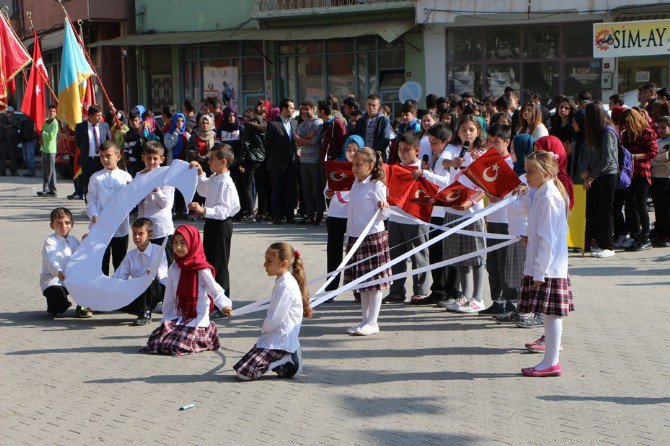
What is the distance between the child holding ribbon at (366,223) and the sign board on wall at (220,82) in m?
24.4

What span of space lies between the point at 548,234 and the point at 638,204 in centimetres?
636

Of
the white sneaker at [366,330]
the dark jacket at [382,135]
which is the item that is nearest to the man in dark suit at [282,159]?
the dark jacket at [382,135]

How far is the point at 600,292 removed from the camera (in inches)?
421

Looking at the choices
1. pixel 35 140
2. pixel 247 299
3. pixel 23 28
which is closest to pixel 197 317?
pixel 247 299

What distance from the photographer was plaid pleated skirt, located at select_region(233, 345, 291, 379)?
24.6 feet

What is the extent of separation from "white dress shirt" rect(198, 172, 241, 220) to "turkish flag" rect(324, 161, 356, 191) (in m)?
0.95

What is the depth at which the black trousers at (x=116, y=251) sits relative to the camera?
10.4 m

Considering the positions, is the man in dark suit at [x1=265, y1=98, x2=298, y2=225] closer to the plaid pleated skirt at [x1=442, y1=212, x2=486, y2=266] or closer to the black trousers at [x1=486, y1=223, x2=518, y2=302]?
the plaid pleated skirt at [x1=442, y1=212, x2=486, y2=266]

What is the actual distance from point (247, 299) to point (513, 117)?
5261 mm

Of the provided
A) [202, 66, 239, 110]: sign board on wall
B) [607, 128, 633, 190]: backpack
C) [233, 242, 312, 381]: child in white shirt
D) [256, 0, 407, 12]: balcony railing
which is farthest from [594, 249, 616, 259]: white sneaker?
[202, 66, 239, 110]: sign board on wall

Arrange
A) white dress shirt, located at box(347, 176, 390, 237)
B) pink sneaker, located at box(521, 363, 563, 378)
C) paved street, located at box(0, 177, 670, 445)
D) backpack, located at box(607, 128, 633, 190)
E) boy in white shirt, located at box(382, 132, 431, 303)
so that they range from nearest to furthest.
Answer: paved street, located at box(0, 177, 670, 445), pink sneaker, located at box(521, 363, 563, 378), white dress shirt, located at box(347, 176, 390, 237), boy in white shirt, located at box(382, 132, 431, 303), backpack, located at box(607, 128, 633, 190)

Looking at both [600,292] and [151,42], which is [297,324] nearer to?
[600,292]

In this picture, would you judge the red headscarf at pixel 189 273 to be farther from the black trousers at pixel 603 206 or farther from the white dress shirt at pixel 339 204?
the black trousers at pixel 603 206

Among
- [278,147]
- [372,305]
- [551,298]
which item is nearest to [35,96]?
[278,147]
